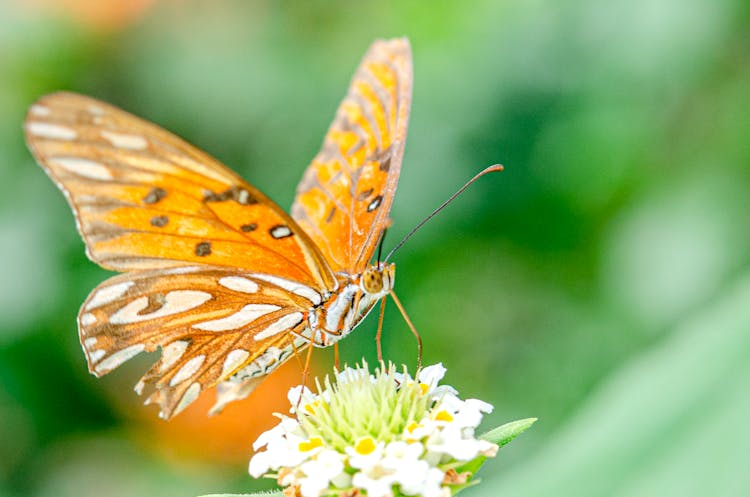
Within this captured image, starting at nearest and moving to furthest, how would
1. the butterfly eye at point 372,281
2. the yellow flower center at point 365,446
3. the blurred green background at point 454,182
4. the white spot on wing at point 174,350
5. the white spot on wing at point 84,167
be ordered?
the yellow flower center at point 365,446, the white spot on wing at point 84,167, the butterfly eye at point 372,281, the white spot on wing at point 174,350, the blurred green background at point 454,182

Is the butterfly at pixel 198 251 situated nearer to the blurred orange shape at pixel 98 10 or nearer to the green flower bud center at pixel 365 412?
the green flower bud center at pixel 365 412

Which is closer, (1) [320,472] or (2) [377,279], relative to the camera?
(1) [320,472]

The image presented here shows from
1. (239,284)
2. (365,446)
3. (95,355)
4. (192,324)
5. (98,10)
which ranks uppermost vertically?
(98,10)

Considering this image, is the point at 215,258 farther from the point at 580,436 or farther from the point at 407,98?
the point at 580,436

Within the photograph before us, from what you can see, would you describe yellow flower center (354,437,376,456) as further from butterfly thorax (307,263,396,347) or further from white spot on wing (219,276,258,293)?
white spot on wing (219,276,258,293)

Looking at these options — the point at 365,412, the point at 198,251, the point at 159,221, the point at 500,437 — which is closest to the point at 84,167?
the point at 159,221

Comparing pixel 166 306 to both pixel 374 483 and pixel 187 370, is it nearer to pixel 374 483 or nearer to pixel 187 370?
pixel 187 370

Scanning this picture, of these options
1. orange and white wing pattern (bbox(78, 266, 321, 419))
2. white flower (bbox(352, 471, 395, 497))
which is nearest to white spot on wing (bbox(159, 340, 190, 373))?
orange and white wing pattern (bbox(78, 266, 321, 419))

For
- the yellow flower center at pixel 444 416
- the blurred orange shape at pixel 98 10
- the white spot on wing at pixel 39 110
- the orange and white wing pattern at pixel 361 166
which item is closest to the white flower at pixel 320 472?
the yellow flower center at pixel 444 416
